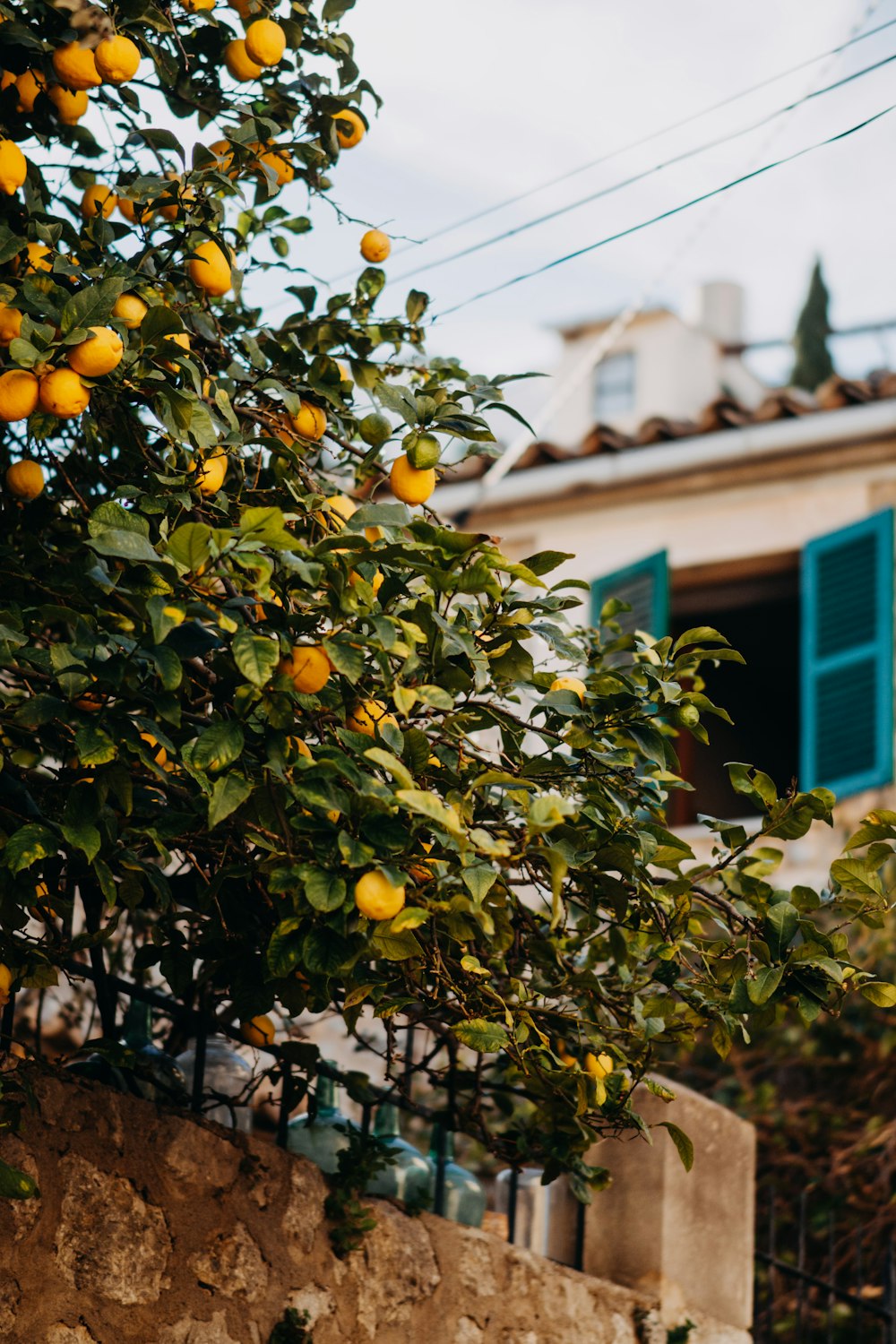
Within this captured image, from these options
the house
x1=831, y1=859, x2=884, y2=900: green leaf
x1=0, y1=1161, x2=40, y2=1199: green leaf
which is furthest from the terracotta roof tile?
x1=0, y1=1161, x2=40, y2=1199: green leaf

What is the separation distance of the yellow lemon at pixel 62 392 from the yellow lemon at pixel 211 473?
0.78 feet

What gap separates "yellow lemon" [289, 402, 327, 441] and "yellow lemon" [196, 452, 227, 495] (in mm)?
359

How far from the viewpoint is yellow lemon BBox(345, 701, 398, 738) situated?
2.42 metres

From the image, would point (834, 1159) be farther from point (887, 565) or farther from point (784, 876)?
point (887, 565)

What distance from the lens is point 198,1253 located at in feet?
9.39

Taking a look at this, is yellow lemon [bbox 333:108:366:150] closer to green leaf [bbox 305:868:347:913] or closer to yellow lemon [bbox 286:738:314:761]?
yellow lemon [bbox 286:738:314:761]

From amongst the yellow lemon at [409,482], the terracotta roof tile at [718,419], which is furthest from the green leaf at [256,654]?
the terracotta roof tile at [718,419]

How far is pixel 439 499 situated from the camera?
370 inches

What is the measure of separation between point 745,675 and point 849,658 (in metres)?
2.90

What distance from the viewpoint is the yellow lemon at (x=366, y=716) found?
7.93ft

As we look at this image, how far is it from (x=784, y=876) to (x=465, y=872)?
607cm

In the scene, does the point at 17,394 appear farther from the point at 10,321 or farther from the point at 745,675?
the point at 745,675

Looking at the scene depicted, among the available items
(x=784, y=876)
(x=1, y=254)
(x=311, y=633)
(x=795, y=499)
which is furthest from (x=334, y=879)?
(x=795, y=499)

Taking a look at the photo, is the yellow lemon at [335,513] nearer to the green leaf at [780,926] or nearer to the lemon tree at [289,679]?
the lemon tree at [289,679]
